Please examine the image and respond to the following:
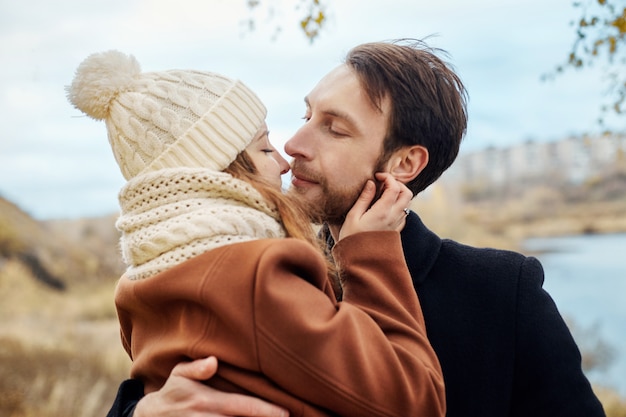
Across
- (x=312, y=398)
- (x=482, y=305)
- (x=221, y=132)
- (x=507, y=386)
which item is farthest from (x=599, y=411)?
(x=221, y=132)

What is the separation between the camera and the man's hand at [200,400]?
1436 millimetres

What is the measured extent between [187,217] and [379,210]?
51 cm

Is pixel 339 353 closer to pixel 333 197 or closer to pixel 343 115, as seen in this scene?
pixel 333 197

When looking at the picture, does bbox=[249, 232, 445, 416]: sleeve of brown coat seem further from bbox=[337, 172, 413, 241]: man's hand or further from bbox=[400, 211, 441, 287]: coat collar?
bbox=[400, 211, 441, 287]: coat collar

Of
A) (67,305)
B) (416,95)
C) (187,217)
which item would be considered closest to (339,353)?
(187,217)

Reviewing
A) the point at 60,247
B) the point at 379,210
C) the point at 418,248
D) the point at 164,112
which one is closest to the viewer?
the point at 164,112

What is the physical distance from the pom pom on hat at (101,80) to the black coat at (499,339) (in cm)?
82

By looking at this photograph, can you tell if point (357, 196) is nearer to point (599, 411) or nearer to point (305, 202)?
point (305, 202)

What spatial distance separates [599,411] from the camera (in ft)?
5.89

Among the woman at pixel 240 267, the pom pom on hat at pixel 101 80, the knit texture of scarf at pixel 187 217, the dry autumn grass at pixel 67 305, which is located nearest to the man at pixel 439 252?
the woman at pixel 240 267

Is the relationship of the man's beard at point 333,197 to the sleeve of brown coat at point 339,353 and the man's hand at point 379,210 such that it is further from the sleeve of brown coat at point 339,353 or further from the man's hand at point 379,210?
the sleeve of brown coat at point 339,353

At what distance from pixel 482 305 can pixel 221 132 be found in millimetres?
774

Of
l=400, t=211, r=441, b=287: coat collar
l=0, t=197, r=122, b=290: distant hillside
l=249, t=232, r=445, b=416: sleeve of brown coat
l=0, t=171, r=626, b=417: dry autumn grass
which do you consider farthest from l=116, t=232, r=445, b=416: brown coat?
l=0, t=197, r=122, b=290: distant hillside

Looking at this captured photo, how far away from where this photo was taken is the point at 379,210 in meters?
1.82
